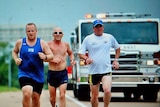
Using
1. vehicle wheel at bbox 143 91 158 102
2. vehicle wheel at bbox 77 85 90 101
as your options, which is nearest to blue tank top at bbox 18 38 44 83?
vehicle wheel at bbox 77 85 90 101

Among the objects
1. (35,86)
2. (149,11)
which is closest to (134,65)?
(149,11)

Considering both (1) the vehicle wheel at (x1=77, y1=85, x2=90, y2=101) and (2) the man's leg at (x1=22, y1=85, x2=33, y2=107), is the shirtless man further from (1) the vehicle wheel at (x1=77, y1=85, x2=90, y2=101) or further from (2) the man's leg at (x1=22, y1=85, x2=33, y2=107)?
(1) the vehicle wheel at (x1=77, y1=85, x2=90, y2=101)

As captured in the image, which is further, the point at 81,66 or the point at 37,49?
the point at 81,66

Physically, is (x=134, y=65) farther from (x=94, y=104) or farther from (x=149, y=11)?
(x=94, y=104)

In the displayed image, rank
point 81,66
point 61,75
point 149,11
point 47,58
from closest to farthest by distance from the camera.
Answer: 1. point 47,58
2. point 61,75
3. point 81,66
4. point 149,11

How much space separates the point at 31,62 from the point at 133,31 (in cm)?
962

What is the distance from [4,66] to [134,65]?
286 feet

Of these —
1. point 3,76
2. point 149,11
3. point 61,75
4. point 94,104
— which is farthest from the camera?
point 3,76

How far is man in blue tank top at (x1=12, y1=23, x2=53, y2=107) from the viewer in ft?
31.0

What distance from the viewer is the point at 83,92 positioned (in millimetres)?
18906

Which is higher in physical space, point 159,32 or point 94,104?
point 159,32

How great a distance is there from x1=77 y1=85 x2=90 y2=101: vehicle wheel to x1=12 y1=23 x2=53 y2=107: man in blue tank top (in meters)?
8.79

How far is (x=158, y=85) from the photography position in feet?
60.1

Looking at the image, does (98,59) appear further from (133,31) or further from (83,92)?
(83,92)
